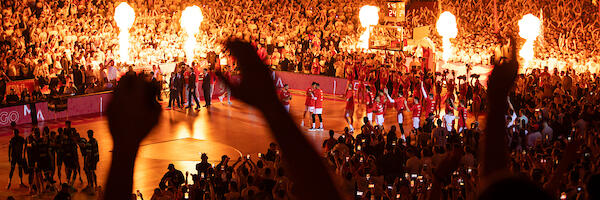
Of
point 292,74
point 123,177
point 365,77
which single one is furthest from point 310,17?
point 123,177

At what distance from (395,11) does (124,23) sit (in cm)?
1120

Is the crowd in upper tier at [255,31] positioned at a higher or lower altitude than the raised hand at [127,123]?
higher

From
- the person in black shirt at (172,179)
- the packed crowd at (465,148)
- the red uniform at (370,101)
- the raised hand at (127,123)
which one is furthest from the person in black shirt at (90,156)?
the raised hand at (127,123)

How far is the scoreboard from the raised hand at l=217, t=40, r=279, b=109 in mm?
26794

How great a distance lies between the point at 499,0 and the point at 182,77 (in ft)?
Answer: 63.5

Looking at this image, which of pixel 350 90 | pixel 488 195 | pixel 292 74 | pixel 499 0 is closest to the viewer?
pixel 488 195

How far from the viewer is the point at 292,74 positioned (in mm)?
31516

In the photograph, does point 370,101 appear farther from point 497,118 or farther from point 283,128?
point 283,128

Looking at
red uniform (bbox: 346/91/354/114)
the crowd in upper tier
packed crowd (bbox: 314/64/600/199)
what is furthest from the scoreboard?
red uniform (bbox: 346/91/354/114)

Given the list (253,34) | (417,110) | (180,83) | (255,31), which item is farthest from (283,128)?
(255,31)

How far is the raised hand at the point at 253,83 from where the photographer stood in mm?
1858

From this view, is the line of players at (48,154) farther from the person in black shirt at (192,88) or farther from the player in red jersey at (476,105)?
the player in red jersey at (476,105)

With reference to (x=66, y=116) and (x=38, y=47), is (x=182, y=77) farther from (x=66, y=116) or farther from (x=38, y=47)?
(x=38, y=47)

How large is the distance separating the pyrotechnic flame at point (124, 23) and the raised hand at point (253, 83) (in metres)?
29.0
